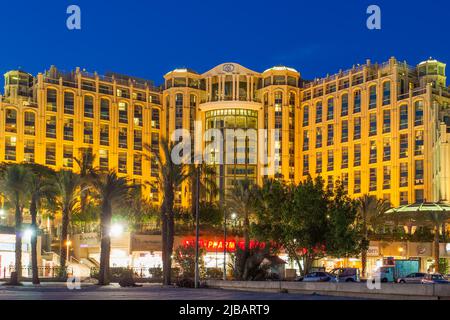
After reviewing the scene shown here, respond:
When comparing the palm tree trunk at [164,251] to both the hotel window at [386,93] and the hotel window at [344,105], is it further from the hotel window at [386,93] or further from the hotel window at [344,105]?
the hotel window at [344,105]

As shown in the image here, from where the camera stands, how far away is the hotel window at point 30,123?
120 meters

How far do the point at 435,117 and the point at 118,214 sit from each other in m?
49.3

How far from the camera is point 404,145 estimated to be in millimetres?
113750

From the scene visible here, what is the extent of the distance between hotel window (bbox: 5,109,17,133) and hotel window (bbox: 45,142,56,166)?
5.90m

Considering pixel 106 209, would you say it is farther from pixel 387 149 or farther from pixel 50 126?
pixel 50 126

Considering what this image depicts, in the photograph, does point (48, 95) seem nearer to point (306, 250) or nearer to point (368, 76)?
point (368, 76)

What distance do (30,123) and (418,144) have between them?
58.8m

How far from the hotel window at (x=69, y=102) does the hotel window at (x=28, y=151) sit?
27.8 ft

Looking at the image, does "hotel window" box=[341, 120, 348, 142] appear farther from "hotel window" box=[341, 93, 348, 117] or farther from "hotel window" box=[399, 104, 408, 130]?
"hotel window" box=[399, 104, 408, 130]

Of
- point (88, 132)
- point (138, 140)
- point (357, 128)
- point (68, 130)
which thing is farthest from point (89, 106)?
point (357, 128)

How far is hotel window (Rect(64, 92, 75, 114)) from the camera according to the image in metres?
125

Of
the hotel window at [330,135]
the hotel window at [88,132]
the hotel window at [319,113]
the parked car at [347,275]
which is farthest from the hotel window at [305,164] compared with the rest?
the parked car at [347,275]

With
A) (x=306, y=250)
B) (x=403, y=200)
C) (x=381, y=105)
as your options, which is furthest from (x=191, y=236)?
(x=381, y=105)

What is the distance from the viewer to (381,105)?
118188 millimetres
